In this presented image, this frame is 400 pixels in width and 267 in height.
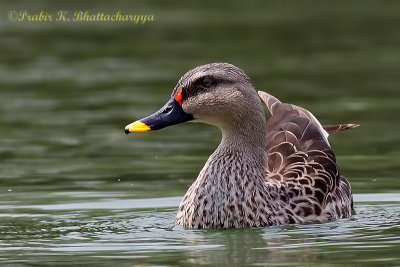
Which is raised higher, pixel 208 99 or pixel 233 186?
pixel 208 99

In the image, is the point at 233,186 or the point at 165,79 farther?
the point at 165,79

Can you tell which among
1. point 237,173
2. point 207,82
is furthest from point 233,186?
point 207,82

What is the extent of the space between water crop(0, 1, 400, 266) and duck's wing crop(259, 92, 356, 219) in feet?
0.93

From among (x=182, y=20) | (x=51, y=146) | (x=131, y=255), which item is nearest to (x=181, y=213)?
(x=131, y=255)

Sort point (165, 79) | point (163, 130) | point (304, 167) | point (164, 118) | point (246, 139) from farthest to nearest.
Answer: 1. point (165, 79)
2. point (163, 130)
3. point (304, 167)
4. point (246, 139)
5. point (164, 118)

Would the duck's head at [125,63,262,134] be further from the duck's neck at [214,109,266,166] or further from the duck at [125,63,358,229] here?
the duck's neck at [214,109,266,166]

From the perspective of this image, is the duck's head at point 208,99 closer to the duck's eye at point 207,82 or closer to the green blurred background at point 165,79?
the duck's eye at point 207,82

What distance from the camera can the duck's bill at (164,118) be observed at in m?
12.1

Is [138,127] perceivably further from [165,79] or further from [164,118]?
[165,79]

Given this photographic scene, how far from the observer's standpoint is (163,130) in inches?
734

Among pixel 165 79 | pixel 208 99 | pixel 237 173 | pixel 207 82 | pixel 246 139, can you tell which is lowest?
pixel 237 173

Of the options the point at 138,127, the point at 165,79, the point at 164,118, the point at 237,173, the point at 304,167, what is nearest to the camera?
the point at 138,127

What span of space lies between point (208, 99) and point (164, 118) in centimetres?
47

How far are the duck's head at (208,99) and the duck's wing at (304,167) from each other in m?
0.82
